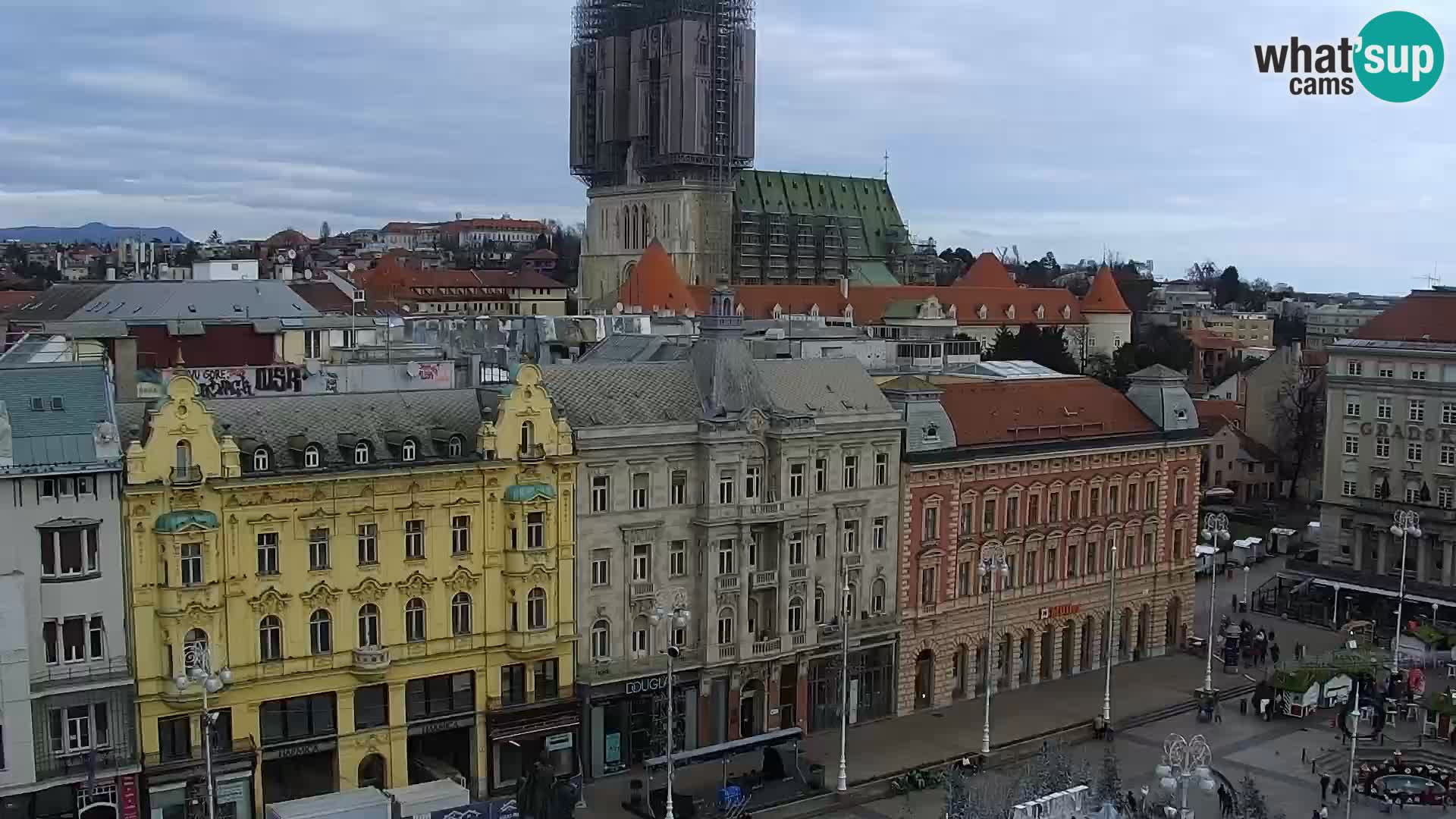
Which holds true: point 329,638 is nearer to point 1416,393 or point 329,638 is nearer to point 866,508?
point 866,508

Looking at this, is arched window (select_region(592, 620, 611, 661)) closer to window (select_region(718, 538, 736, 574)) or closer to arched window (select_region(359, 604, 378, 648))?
window (select_region(718, 538, 736, 574))

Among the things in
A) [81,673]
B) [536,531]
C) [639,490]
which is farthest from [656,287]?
[81,673]

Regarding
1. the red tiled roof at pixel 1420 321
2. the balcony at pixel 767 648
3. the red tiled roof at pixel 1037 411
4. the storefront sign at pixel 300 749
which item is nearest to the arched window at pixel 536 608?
the storefront sign at pixel 300 749

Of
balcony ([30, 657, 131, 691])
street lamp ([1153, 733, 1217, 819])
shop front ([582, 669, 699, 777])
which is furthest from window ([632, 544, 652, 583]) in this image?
street lamp ([1153, 733, 1217, 819])

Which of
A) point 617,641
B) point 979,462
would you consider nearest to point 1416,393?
point 979,462

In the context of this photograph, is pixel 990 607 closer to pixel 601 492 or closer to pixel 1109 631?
pixel 1109 631
